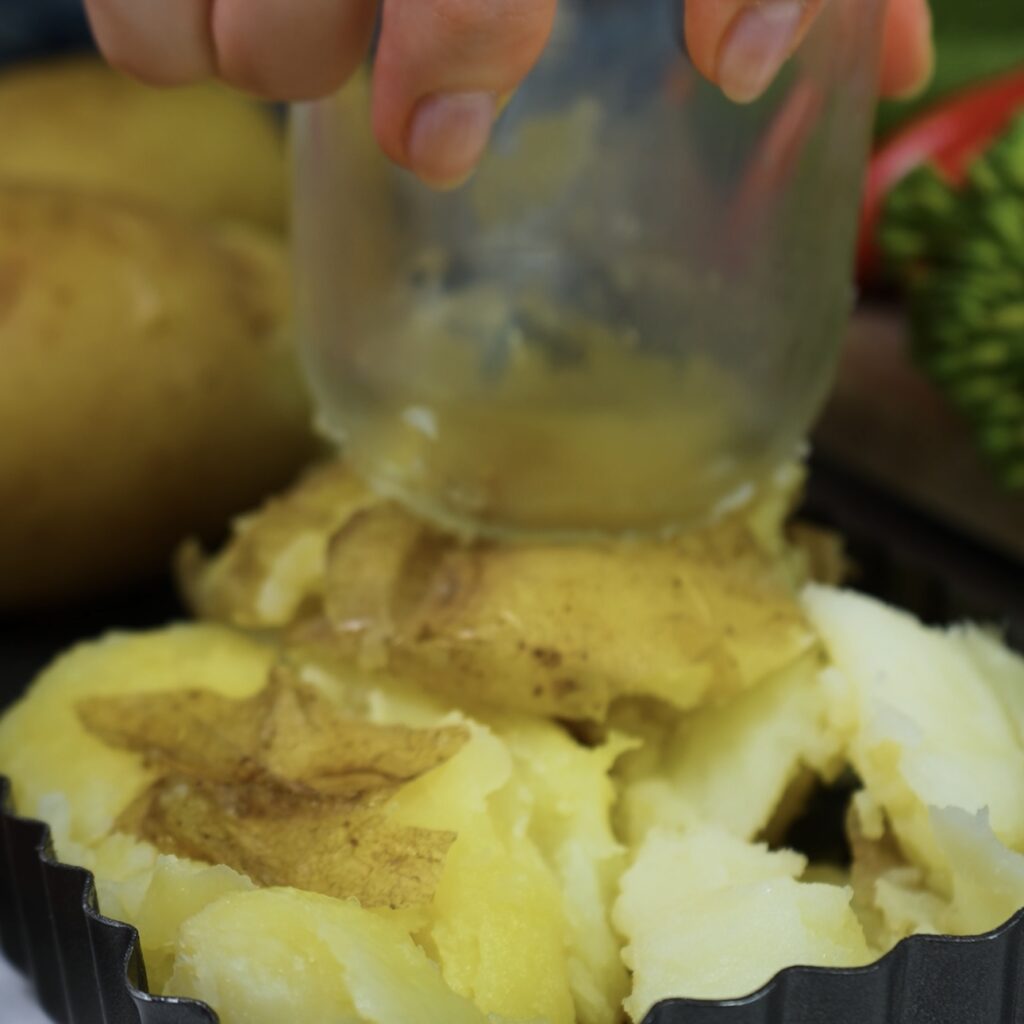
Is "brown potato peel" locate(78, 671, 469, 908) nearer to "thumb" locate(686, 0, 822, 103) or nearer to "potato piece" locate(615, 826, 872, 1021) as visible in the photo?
"potato piece" locate(615, 826, 872, 1021)

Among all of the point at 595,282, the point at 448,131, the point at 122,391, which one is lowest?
the point at 122,391

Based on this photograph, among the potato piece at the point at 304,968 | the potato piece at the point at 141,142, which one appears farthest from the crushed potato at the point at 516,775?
the potato piece at the point at 141,142

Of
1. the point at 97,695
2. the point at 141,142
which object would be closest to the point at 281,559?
the point at 97,695

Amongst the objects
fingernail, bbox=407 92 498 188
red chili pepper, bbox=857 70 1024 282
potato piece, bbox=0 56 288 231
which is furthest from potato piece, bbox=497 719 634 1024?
red chili pepper, bbox=857 70 1024 282

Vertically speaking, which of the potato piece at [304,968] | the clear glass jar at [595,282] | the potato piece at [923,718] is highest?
the clear glass jar at [595,282]

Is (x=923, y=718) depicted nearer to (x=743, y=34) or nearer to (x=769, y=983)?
(x=769, y=983)

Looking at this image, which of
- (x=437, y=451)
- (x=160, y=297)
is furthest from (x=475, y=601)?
(x=160, y=297)

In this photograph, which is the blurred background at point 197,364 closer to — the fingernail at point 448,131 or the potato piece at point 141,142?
the potato piece at point 141,142

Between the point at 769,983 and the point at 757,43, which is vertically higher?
the point at 757,43
